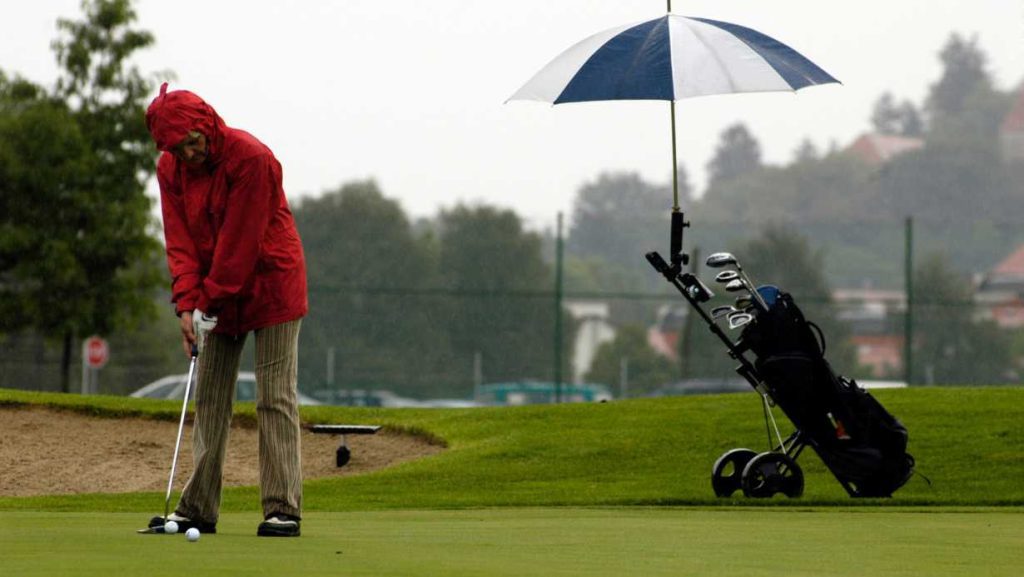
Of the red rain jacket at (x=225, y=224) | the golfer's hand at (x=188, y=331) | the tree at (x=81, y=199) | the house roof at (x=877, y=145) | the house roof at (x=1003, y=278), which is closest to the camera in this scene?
the red rain jacket at (x=225, y=224)

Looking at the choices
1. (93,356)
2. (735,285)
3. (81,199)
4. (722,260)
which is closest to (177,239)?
(735,285)

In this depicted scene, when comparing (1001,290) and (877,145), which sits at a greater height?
(877,145)

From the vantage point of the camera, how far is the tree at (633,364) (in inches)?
2163

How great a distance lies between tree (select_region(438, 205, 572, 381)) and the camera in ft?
140

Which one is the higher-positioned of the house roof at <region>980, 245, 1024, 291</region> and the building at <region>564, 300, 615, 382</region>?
the house roof at <region>980, 245, 1024, 291</region>

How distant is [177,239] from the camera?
815 centimetres

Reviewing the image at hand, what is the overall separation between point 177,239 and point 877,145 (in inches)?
7092

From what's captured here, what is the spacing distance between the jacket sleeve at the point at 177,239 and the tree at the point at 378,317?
3054 centimetres

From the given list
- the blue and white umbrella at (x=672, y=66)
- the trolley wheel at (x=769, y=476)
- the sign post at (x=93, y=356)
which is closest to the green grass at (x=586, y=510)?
the trolley wheel at (x=769, y=476)

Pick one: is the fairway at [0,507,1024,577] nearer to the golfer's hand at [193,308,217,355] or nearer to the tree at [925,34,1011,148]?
the golfer's hand at [193,308,217,355]

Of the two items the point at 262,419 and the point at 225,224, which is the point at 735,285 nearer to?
the point at 262,419

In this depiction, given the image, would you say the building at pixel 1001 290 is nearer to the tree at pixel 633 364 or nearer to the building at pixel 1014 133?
the tree at pixel 633 364

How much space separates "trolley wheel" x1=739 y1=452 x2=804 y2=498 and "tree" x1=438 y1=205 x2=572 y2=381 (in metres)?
27.7

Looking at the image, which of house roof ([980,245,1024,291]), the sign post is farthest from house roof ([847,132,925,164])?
the sign post
